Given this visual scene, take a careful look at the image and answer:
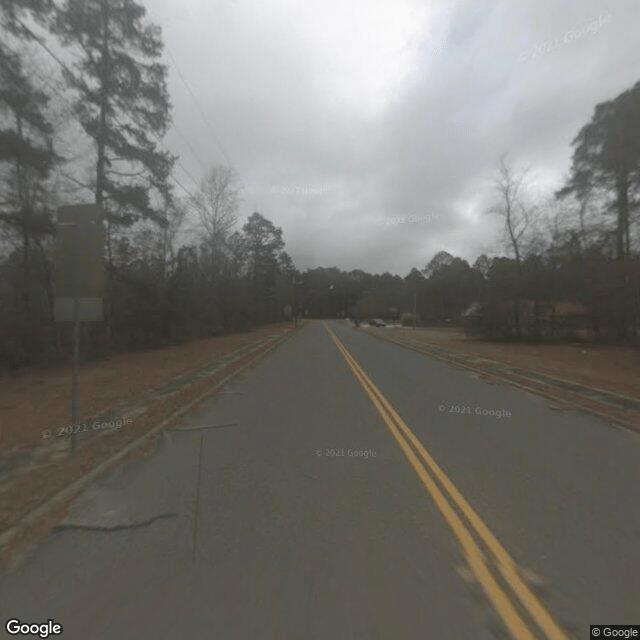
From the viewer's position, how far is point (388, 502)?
5730mm

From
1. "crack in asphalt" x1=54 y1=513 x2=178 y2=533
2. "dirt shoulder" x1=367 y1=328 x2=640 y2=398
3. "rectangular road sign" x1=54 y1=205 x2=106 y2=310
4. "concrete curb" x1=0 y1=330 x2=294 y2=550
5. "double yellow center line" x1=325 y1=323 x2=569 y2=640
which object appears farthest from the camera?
"dirt shoulder" x1=367 y1=328 x2=640 y2=398

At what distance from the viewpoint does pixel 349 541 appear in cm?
472

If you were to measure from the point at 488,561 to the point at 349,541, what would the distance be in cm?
114

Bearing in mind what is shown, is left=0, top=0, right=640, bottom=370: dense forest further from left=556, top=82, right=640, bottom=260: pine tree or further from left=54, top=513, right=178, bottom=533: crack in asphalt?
left=54, top=513, right=178, bottom=533: crack in asphalt

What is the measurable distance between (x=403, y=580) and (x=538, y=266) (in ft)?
126

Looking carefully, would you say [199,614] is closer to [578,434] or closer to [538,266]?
[578,434]

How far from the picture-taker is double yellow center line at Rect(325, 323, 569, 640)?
3.43 meters

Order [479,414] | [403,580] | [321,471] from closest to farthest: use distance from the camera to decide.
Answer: [403,580] < [321,471] < [479,414]

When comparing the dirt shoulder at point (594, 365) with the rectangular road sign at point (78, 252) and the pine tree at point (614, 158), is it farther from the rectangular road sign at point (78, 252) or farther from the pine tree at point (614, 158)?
the rectangular road sign at point (78, 252)

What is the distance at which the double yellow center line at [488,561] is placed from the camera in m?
3.43

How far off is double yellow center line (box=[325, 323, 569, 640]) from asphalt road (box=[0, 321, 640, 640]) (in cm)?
2

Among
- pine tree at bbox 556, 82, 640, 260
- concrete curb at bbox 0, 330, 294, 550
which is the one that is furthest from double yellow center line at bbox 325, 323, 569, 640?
pine tree at bbox 556, 82, 640, 260

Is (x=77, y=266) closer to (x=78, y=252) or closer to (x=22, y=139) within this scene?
(x=78, y=252)

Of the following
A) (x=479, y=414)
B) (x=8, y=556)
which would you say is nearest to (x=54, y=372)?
(x=479, y=414)
